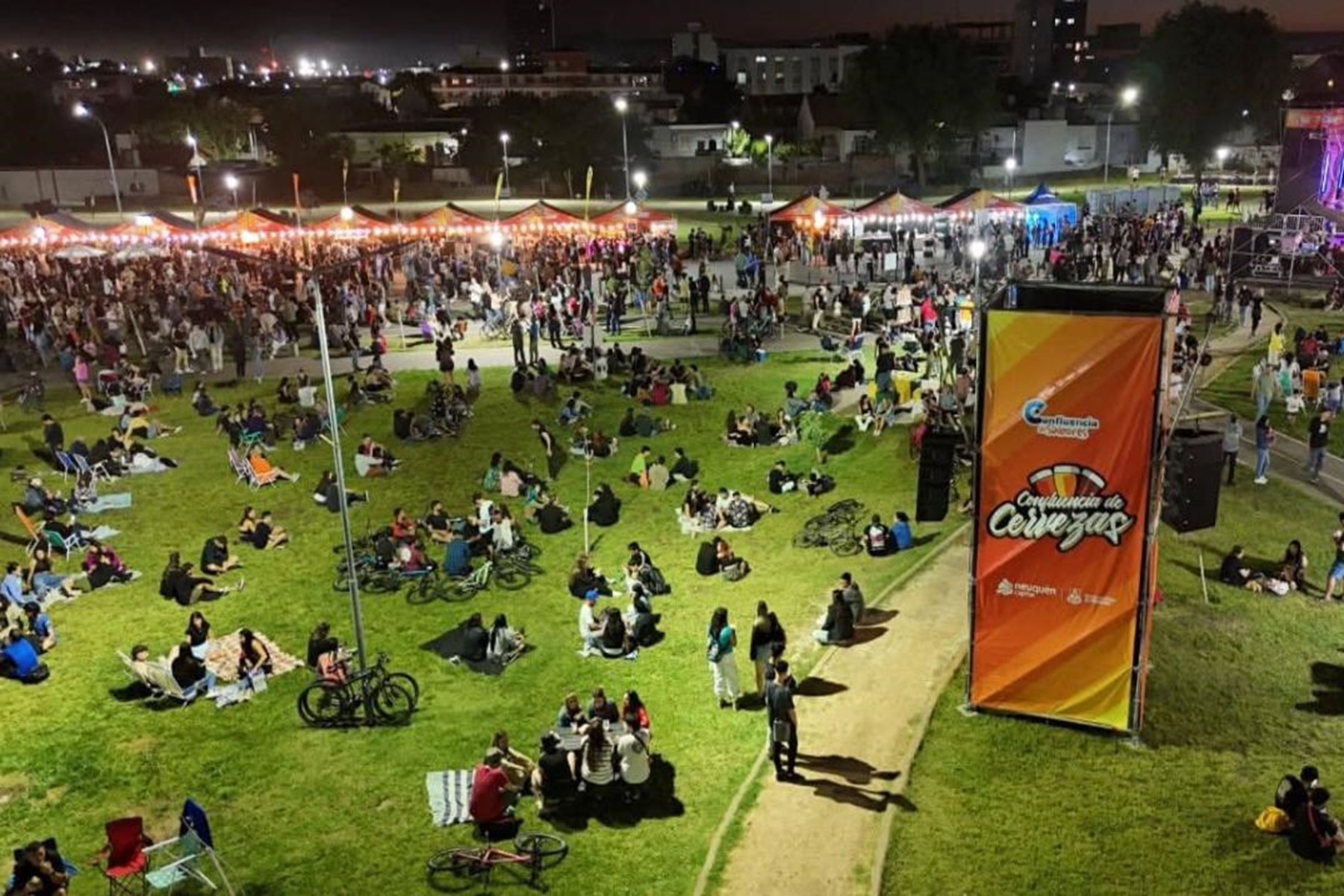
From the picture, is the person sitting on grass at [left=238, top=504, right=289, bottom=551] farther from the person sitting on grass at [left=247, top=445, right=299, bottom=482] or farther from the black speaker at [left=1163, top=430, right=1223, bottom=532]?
the black speaker at [left=1163, top=430, right=1223, bottom=532]

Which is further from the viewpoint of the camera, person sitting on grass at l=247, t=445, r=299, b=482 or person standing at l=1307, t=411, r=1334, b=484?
person sitting on grass at l=247, t=445, r=299, b=482

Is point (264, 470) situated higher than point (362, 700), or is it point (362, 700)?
point (264, 470)

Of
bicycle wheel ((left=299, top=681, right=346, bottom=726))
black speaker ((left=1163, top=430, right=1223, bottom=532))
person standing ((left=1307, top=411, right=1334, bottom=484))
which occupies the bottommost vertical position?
bicycle wheel ((left=299, top=681, right=346, bottom=726))

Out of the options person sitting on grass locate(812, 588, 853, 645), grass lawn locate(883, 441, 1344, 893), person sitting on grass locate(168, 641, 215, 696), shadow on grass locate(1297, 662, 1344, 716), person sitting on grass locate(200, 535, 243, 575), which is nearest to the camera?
grass lawn locate(883, 441, 1344, 893)

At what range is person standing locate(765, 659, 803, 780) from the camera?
38.0ft

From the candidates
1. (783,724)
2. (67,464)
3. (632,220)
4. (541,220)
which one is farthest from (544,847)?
(541,220)

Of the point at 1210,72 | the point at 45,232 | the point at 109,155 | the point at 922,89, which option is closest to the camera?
the point at 45,232

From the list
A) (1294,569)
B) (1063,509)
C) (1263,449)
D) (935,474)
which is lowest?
(1294,569)

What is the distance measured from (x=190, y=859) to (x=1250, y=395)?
2427 centimetres

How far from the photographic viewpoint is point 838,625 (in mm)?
14781

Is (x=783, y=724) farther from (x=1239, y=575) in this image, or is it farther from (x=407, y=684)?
(x=1239, y=575)

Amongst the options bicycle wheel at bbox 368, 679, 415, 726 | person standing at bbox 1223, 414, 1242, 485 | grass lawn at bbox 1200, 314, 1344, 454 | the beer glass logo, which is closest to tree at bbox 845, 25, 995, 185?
grass lawn at bbox 1200, 314, 1344, 454

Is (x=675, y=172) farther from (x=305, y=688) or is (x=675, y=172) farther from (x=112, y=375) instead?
(x=305, y=688)

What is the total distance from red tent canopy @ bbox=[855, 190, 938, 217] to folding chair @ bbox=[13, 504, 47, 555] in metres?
30.3
